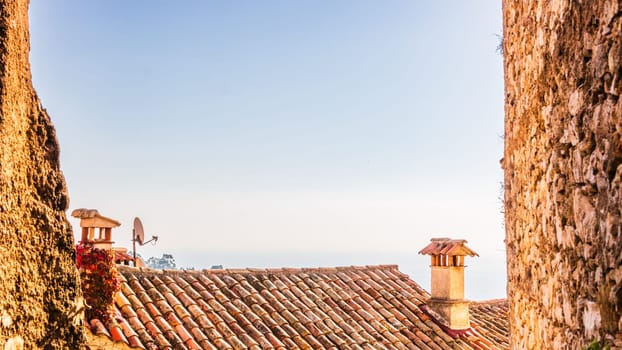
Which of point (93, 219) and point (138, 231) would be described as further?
point (138, 231)

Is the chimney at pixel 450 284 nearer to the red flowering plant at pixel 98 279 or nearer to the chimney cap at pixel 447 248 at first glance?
the chimney cap at pixel 447 248

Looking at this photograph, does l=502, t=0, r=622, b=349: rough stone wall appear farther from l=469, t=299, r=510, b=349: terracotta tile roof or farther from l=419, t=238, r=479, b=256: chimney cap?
l=469, t=299, r=510, b=349: terracotta tile roof

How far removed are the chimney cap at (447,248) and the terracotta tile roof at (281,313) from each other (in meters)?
0.91

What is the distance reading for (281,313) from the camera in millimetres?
9352

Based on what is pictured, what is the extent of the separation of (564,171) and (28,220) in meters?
2.72

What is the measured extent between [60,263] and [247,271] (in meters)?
8.05

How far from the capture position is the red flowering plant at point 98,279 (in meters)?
7.41

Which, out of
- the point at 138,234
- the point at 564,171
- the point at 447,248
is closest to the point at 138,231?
the point at 138,234

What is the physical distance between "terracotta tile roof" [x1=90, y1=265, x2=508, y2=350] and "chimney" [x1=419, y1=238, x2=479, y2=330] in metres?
0.24

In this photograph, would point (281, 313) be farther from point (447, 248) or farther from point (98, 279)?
point (447, 248)

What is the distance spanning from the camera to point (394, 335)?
390 inches

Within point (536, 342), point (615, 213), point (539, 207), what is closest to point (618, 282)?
point (615, 213)

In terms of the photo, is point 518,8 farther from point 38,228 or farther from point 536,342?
point 38,228

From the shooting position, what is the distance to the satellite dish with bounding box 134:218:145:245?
10.1 metres
